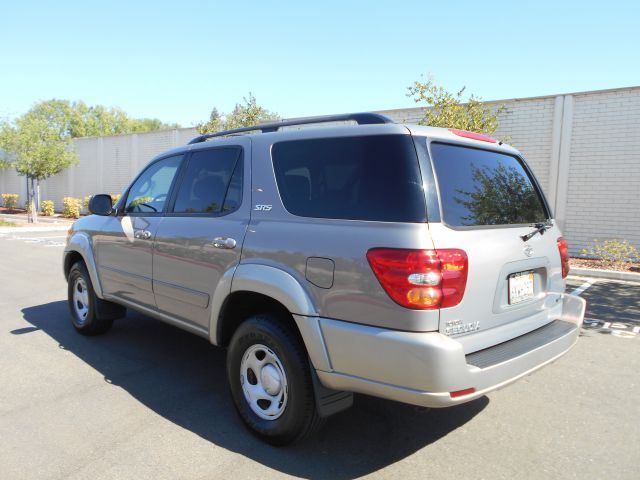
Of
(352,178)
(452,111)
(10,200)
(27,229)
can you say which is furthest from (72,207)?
(352,178)

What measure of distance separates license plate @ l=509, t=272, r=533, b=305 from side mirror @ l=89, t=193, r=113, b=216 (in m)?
3.63

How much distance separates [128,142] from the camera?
23.8 metres

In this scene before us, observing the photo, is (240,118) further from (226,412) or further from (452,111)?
(226,412)

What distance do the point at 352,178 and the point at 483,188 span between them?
852 millimetres

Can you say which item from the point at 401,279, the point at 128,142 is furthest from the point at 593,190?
the point at 128,142

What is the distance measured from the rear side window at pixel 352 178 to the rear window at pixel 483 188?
203 millimetres

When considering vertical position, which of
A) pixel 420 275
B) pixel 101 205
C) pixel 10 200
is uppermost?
pixel 101 205

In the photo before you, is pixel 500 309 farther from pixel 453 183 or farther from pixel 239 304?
pixel 239 304

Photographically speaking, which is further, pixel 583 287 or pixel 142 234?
pixel 583 287

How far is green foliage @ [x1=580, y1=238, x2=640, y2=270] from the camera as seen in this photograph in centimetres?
1088

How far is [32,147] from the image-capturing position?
2136 centimetres

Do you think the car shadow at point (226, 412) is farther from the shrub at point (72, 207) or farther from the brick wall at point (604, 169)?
the shrub at point (72, 207)

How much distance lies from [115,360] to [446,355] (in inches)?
132

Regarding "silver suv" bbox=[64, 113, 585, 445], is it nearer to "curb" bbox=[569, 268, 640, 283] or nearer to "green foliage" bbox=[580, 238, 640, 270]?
"curb" bbox=[569, 268, 640, 283]
